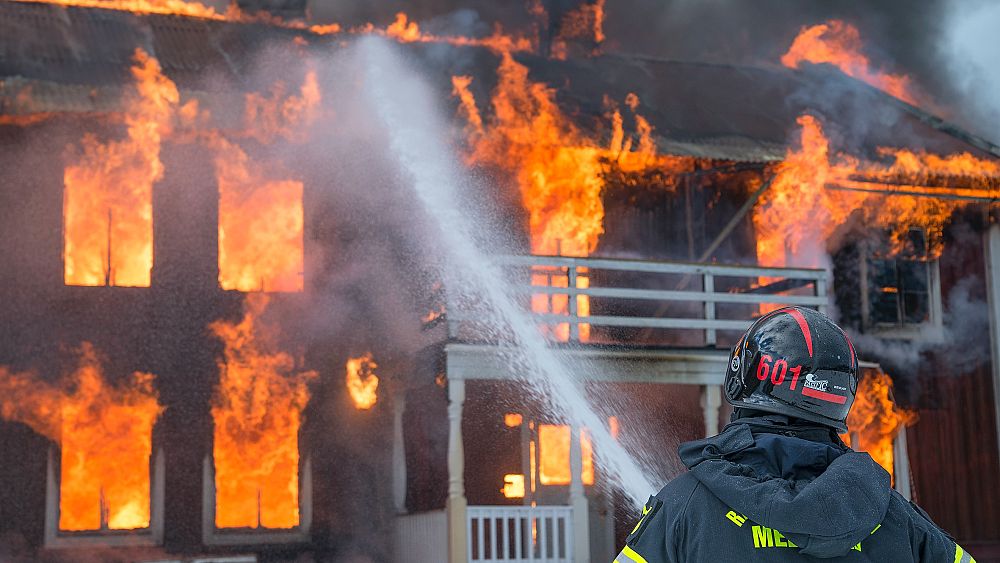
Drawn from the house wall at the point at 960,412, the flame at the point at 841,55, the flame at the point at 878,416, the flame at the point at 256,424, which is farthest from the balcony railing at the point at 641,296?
the flame at the point at 841,55

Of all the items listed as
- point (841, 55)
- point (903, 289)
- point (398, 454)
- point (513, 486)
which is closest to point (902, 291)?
point (903, 289)

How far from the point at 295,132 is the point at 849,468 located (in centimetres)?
1227

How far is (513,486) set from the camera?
50.4 feet

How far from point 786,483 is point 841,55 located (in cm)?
1812

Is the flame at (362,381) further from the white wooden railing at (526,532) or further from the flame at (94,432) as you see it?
the flame at (94,432)

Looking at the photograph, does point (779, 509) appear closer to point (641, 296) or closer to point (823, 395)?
point (823, 395)

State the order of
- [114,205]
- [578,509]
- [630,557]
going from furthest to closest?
[114,205]
[578,509]
[630,557]

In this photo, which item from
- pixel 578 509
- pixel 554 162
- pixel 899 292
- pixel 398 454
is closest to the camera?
pixel 578 509

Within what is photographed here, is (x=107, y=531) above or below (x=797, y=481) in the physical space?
below

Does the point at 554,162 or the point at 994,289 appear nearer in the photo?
the point at 554,162

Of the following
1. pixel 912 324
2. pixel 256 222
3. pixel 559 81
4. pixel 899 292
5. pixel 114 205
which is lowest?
pixel 912 324

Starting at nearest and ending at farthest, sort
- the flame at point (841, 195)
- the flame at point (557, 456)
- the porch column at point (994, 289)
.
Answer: the flame at point (557, 456), the flame at point (841, 195), the porch column at point (994, 289)

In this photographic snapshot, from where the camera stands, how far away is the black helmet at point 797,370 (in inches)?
112

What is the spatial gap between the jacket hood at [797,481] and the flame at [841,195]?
518 inches
